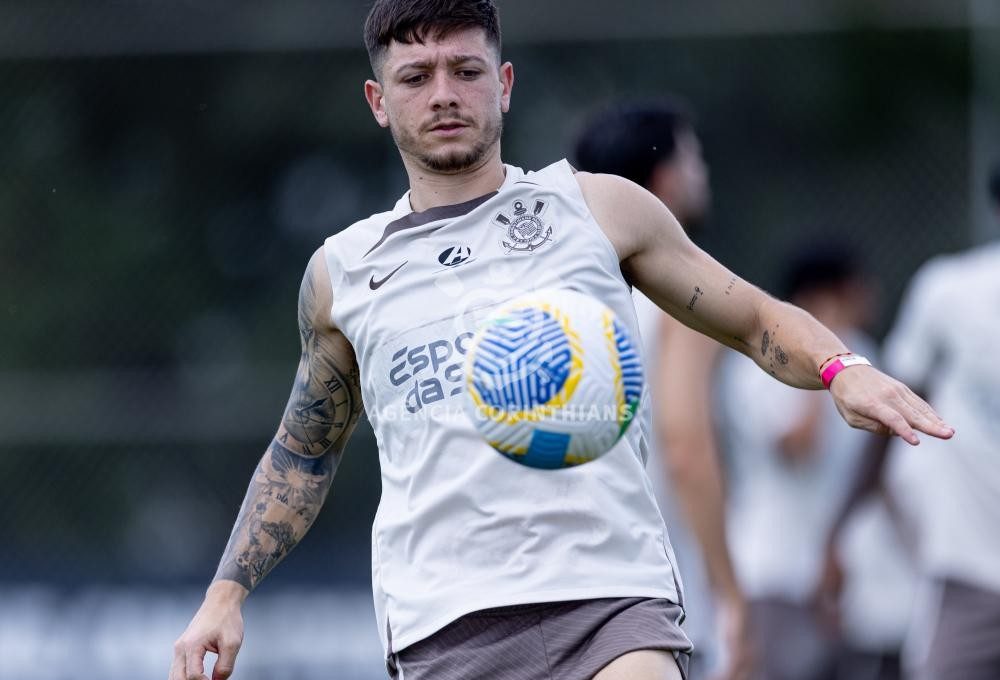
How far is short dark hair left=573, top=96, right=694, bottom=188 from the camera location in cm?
518

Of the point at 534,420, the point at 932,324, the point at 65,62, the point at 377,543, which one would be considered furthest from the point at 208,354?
the point at 534,420

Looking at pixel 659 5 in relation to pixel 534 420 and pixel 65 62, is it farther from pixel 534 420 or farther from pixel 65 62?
pixel 534 420

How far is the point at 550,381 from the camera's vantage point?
3.08m

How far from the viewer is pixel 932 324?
6320 mm

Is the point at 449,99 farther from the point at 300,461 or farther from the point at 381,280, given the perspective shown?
the point at 300,461

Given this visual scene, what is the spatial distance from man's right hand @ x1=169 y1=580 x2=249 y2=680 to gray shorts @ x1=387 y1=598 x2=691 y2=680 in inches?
19.8

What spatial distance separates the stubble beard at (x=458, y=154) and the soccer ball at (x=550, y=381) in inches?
24.7

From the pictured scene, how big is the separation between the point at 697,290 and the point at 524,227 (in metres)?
0.39

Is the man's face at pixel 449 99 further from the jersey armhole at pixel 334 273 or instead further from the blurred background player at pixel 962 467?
the blurred background player at pixel 962 467

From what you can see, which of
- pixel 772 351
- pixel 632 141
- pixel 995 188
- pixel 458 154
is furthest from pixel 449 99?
pixel 995 188

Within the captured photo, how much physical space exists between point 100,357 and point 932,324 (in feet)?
18.3

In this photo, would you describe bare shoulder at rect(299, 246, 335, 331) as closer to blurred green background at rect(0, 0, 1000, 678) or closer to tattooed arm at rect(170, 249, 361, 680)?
tattooed arm at rect(170, 249, 361, 680)

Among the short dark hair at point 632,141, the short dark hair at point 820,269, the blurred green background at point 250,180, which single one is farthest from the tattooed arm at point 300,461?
the blurred green background at point 250,180

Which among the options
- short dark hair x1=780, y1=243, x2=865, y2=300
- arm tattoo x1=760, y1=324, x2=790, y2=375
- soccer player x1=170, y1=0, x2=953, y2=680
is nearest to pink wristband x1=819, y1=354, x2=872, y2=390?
soccer player x1=170, y1=0, x2=953, y2=680
